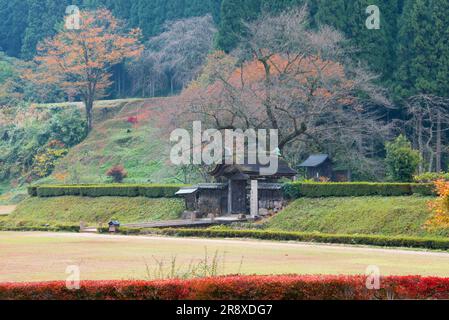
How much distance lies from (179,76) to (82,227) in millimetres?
36255

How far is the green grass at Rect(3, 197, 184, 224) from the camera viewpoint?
58406 mm

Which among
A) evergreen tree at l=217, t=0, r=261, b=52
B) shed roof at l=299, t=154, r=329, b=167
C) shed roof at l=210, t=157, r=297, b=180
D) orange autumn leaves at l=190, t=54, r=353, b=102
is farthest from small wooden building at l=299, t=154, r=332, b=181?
evergreen tree at l=217, t=0, r=261, b=52

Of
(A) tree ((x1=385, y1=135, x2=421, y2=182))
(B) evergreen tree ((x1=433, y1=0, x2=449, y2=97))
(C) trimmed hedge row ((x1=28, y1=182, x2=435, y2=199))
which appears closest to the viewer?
(C) trimmed hedge row ((x1=28, y1=182, x2=435, y2=199))

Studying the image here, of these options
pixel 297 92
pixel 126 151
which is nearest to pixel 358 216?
pixel 297 92

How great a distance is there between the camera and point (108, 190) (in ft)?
208

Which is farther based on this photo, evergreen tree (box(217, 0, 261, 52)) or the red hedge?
evergreen tree (box(217, 0, 261, 52))

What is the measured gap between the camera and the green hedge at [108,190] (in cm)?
6044

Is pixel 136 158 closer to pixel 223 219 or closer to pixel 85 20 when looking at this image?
pixel 85 20

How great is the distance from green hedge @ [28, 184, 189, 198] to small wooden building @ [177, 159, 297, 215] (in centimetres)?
222

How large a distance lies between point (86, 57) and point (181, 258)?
5404cm

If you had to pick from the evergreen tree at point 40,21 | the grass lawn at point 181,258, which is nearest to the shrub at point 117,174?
the grass lawn at point 181,258

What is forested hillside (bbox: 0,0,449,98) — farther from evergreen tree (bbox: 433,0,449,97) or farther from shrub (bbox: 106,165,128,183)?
shrub (bbox: 106,165,128,183)

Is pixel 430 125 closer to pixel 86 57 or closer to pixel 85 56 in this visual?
pixel 86 57
